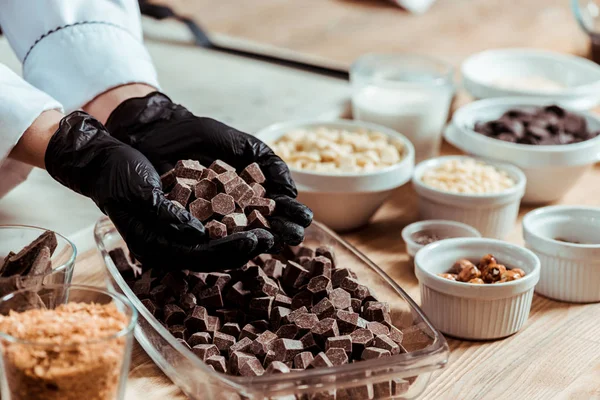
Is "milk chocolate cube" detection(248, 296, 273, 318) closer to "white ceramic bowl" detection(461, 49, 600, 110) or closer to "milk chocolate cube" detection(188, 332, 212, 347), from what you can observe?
"milk chocolate cube" detection(188, 332, 212, 347)

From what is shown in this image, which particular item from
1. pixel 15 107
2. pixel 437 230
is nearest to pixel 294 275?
pixel 437 230

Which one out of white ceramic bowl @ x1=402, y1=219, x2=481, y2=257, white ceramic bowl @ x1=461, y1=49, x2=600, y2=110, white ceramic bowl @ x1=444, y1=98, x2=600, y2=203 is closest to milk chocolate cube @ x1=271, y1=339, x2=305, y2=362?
white ceramic bowl @ x1=402, y1=219, x2=481, y2=257

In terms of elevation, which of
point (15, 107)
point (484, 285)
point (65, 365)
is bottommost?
point (484, 285)

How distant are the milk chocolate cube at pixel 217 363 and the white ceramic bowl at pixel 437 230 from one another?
557mm

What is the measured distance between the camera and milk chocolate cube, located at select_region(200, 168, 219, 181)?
1.25 m

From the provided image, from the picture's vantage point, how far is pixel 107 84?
153cm

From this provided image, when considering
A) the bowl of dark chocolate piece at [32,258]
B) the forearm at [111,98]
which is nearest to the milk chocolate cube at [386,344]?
the bowl of dark chocolate piece at [32,258]

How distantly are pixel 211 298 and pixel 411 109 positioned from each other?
2.92ft

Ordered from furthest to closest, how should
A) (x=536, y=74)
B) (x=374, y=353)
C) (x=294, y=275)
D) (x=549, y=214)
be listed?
(x=536, y=74)
(x=549, y=214)
(x=294, y=275)
(x=374, y=353)

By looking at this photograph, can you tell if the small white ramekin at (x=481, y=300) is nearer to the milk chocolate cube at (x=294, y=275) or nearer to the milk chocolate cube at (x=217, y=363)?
the milk chocolate cube at (x=294, y=275)

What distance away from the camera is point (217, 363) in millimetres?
1101

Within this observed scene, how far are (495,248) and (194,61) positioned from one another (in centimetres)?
133

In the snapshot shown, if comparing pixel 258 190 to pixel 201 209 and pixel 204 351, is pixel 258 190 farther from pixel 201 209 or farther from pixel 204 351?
pixel 204 351

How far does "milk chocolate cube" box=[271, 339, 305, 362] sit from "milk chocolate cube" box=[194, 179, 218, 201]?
0.25 m
